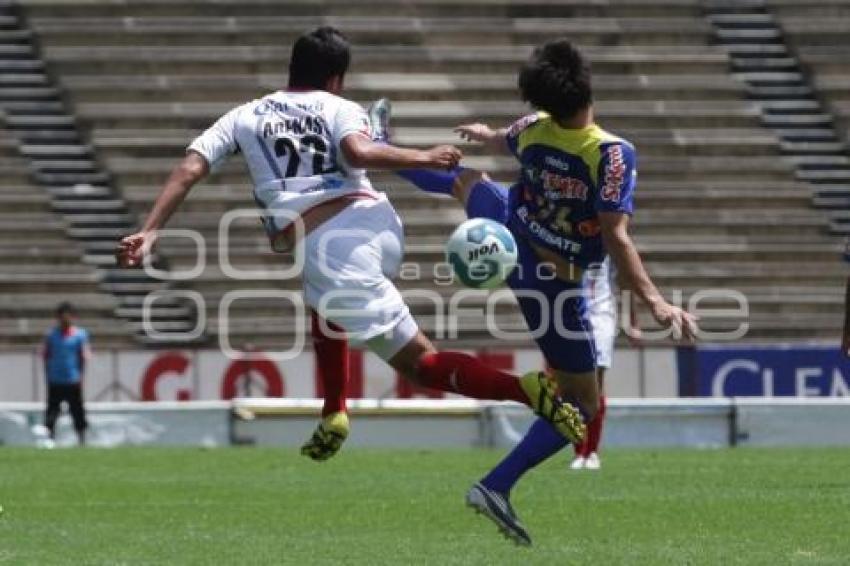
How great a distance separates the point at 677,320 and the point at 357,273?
61.9 inches

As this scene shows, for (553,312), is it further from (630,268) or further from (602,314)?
(602,314)

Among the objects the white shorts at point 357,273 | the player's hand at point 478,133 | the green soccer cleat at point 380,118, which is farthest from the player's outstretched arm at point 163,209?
the player's hand at point 478,133

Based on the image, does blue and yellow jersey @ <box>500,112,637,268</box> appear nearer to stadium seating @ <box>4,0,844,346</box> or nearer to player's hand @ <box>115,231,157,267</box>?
player's hand @ <box>115,231,157,267</box>

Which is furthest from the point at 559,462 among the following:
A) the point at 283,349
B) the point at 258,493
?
the point at 283,349

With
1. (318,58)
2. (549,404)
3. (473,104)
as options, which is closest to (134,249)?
(318,58)

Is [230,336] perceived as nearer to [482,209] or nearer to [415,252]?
[415,252]

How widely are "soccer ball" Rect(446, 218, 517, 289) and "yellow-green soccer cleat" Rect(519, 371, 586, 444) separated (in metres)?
0.47

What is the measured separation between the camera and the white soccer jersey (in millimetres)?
10125

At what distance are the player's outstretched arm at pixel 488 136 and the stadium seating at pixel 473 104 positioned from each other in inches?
682

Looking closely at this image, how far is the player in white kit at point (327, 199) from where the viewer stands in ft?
33.3

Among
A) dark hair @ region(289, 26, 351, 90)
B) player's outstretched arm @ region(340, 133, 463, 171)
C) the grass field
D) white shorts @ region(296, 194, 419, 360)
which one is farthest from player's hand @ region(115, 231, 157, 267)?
the grass field

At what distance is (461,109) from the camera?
3119cm

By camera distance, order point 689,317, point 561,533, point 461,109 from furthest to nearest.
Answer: point 461,109
point 561,533
point 689,317

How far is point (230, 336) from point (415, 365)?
17.6 metres
